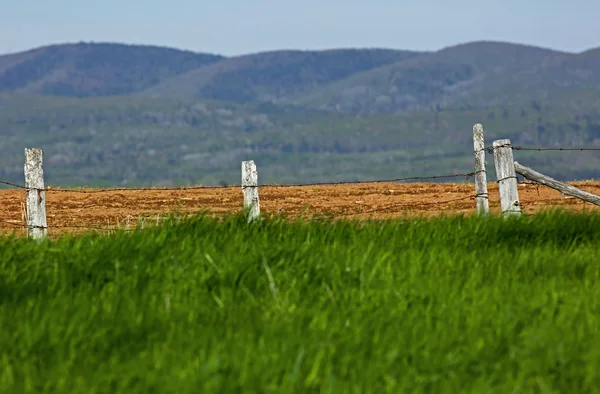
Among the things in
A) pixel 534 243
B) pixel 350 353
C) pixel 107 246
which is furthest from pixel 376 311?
pixel 534 243

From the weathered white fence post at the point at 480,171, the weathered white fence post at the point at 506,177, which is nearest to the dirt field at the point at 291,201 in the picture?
the weathered white fence post at the point at 480,171

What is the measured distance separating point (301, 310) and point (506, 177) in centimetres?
930

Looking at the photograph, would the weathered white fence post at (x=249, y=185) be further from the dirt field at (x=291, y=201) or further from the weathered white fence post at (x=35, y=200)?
the dirt field at (x=291, y=201)

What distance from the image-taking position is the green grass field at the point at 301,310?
20.3 ft

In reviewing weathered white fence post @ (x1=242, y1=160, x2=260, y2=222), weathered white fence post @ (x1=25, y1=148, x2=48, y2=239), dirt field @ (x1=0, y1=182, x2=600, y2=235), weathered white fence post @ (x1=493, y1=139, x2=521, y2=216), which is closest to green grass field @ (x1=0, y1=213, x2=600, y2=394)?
weathered white fence post @ (x1=493, y1=139, x2=521, y2=216)

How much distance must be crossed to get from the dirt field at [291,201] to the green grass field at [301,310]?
14806 millimetres

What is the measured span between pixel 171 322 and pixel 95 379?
1191 mm

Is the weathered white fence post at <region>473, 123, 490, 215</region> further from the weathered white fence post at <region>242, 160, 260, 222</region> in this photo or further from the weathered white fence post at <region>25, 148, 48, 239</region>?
the weathered white fence post at <region>25, 148, 48, 239</region>

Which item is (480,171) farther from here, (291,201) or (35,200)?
(291,201)

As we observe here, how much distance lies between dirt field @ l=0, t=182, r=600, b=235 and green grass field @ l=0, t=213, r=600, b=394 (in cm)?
1481

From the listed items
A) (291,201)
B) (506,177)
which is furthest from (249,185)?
(291,201)

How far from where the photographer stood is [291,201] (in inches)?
1200

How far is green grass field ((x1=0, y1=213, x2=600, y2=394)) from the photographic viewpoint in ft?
20.3

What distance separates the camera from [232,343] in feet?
22.1
